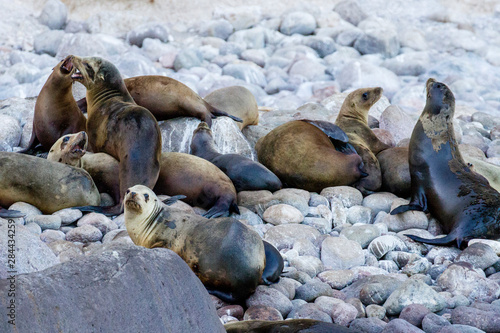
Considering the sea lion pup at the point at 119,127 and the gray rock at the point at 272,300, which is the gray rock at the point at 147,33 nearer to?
the sea lion pup at the point at 119,127

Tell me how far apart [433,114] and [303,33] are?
10.8 meters

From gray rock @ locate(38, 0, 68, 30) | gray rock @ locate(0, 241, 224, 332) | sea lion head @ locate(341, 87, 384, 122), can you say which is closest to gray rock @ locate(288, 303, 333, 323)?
gray rock @ locate(0, 241, 224, 332)

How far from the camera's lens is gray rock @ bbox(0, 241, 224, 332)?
1784 millimetres

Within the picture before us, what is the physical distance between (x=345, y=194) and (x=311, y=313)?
2447mm

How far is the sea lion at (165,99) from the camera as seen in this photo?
655 cm

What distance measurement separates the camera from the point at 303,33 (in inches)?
638

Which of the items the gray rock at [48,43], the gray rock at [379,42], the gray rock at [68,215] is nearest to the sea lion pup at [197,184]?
the gray rock at [68,215]

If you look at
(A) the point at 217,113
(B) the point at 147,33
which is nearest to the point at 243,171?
(A) the point at 217,113

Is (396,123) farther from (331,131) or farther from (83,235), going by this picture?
(83,235)

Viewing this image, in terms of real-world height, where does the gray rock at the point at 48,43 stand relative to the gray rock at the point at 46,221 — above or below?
below

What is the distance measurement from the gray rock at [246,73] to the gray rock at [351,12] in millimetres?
6126

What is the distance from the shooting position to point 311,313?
3424 mm

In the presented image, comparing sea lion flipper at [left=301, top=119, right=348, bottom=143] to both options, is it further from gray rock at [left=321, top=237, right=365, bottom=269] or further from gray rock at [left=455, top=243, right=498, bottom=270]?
gray rock at [left=455, top=243, right=498, bottom=270]

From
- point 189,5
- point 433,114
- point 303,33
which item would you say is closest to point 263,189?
point 433,114
